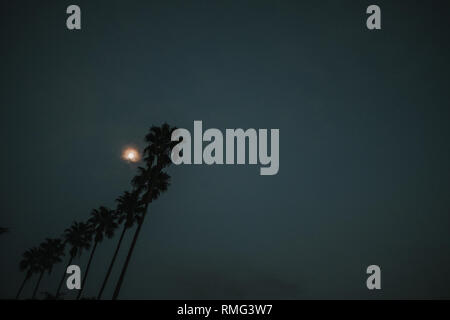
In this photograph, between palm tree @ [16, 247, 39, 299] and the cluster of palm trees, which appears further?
palm tree @ [16, 247, 39, 299]

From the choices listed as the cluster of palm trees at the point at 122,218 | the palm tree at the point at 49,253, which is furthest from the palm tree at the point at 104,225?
the palm tree at the point at 49,253

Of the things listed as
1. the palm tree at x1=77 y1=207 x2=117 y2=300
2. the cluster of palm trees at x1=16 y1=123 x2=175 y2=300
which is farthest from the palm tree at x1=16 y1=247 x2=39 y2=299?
the palm tree at x1=77 y1=207 x2=117 y2=300

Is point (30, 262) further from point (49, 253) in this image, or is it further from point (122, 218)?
point (122, 218)

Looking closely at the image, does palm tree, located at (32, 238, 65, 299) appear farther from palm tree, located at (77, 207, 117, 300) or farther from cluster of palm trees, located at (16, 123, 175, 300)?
palm tree, located at (77, 207, 117, 300)

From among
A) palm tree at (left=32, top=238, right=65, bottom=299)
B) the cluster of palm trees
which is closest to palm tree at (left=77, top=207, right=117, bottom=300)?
the cluster of palm trees

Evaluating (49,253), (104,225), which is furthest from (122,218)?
(49,253)

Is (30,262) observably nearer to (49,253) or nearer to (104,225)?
(49,253)

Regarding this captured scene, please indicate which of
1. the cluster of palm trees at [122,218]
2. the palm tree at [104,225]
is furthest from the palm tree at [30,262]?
the palm tree at [104,225]

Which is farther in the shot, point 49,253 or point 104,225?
point 49,253

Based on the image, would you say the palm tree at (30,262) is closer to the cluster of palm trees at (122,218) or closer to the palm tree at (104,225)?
the cluster of palm trees at (122,218)

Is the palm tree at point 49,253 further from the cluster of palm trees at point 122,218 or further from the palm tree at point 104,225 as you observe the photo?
the palm tree at point 104,225

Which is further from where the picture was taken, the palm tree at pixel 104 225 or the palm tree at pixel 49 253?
the palm tree at pixel 49 253
